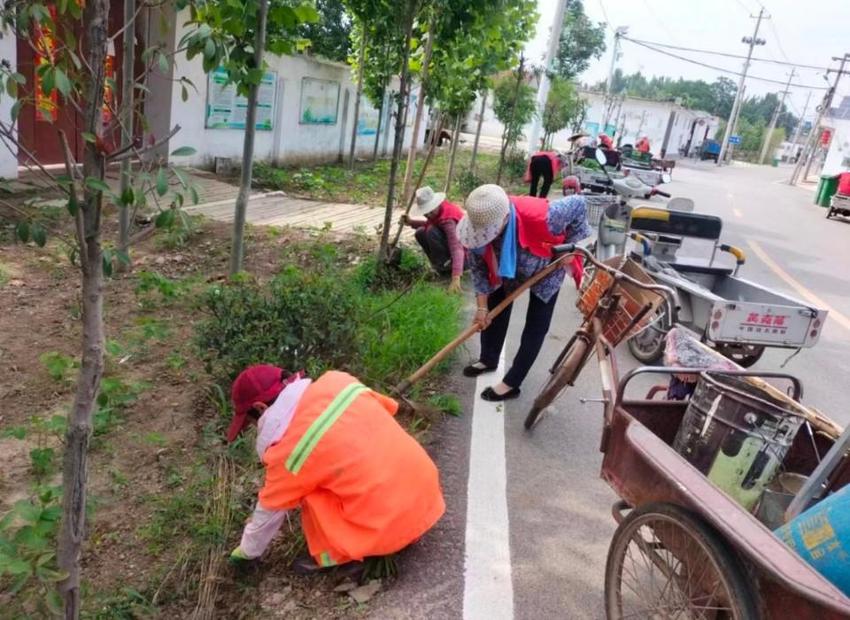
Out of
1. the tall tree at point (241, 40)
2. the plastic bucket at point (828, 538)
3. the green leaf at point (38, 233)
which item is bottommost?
the plastic bucket at point (828, 538)

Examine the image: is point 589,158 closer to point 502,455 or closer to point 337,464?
point 502,455

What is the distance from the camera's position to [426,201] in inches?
209

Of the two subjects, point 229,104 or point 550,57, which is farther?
point 550,57

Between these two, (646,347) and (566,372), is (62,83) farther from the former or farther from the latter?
(646,347)

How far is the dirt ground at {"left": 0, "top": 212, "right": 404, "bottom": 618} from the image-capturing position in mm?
2564

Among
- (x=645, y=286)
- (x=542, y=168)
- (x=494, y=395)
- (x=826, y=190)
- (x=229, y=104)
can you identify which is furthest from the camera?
(x=826, y=190)

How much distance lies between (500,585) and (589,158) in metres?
13.1

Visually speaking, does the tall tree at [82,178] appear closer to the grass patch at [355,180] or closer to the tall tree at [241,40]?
the tall tree at [241,40]

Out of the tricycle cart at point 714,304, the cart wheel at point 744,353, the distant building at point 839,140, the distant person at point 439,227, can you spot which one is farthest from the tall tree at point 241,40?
the distant building at point 839,140

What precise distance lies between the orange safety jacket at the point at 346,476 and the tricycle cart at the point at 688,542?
2.58 ft

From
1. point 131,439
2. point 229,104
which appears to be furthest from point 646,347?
point 229,104

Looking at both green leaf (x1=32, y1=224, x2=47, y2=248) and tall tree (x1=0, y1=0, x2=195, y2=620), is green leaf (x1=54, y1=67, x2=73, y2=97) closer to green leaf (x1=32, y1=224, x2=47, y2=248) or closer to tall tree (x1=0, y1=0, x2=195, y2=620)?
tall tree (x1=0, y1=0, x2=195, y2=620)

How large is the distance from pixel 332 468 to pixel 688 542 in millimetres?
1212

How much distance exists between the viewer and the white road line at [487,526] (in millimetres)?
2510
